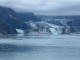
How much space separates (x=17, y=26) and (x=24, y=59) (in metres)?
103

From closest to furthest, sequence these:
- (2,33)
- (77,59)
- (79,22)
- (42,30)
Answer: (77,59), (2,33), (42,30), (79,22)

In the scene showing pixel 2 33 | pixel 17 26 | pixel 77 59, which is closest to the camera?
pixel 77 59

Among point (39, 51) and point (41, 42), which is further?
point (41, 42)

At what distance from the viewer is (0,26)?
106688mm

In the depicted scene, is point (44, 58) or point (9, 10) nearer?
point (44, 58)

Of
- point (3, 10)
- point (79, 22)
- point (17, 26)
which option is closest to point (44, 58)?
point (17, 26)

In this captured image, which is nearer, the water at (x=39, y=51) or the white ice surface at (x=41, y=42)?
the water at (x=39, y=51)

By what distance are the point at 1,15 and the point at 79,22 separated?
7655cm

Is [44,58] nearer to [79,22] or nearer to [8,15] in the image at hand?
[8,15]

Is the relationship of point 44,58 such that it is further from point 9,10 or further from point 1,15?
point 9,10

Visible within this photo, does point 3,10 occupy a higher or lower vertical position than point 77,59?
higher

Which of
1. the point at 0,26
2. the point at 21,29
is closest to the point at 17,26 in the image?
the point at 21,29

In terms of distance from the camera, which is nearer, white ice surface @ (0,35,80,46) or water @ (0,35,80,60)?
water @ (0,35,80,60)

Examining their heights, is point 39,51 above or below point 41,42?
above
